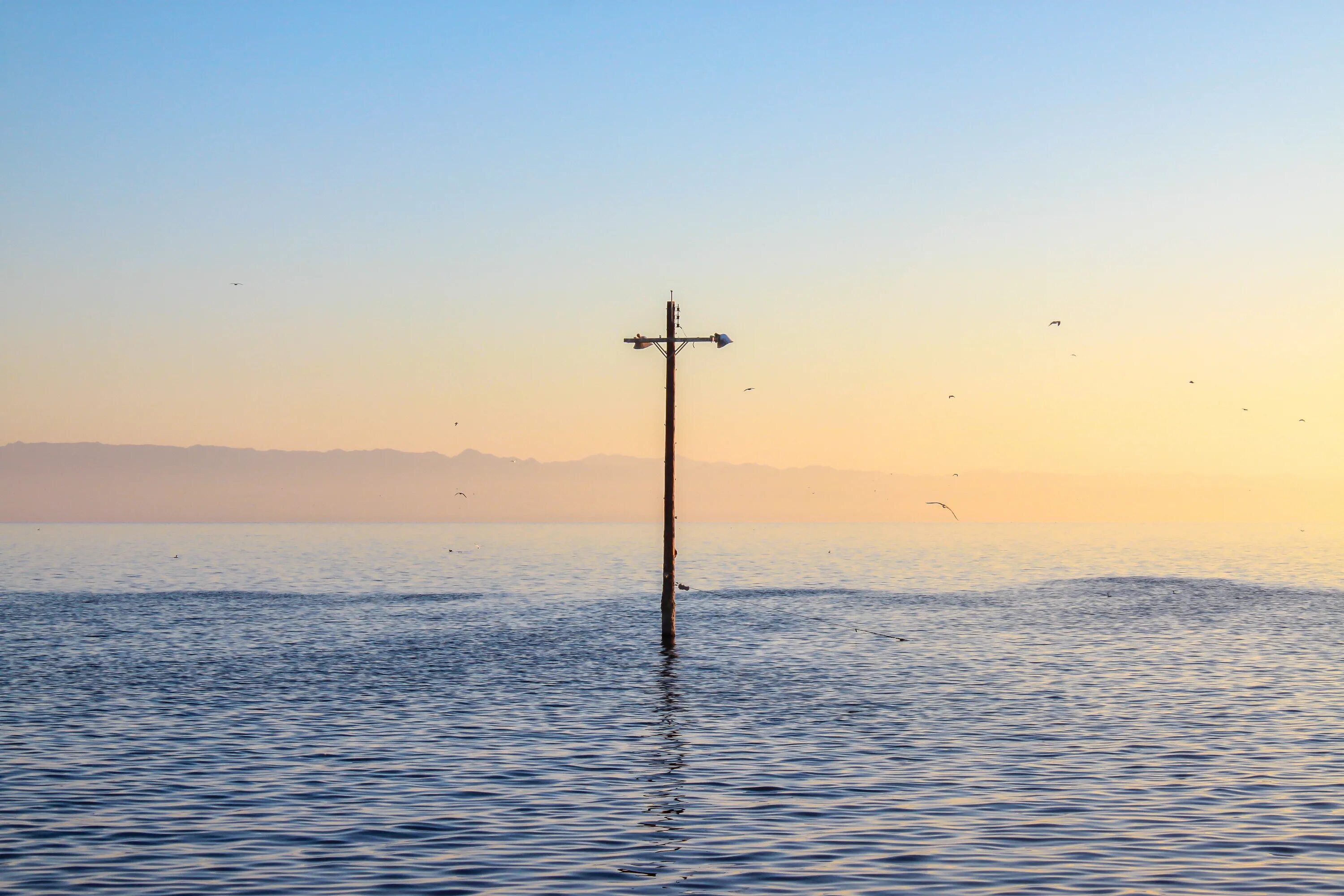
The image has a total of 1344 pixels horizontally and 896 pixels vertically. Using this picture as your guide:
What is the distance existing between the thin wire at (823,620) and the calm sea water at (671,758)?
4.09 ft

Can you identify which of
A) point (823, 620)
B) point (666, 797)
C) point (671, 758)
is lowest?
point (823, 620)

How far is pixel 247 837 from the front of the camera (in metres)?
16.6

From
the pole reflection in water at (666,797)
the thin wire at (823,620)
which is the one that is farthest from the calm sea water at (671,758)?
the thin wire at (823,620)

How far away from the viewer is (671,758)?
23.0m

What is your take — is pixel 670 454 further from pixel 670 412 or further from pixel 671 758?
pixel 671 758

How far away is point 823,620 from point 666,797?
142 feet

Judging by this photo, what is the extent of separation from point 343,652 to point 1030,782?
1211 inches

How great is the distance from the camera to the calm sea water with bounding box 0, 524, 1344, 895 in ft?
50.0

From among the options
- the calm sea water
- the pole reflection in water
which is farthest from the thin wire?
the pole reflection in water

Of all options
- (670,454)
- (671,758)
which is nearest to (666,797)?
(671,758)

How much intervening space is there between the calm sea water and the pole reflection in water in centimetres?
A: 9

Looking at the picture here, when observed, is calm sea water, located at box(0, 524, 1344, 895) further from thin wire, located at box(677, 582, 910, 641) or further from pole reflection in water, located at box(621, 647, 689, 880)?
thin wire, located at box(677, 582, 910, 641)

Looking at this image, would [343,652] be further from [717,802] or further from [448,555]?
[448,555]

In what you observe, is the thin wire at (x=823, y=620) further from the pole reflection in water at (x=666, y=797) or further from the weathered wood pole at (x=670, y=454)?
the pole reflection in water at (x=666, y=797)
